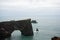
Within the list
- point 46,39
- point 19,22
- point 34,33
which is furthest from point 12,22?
point 46,39

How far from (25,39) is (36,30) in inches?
63.4

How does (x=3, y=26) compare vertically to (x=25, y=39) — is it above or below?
above

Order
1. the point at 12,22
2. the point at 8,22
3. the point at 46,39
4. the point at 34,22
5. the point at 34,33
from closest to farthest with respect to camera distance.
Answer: the point at 46,39, the point at 8,22, the point at 12,22, the point at 34,33, the point at 34,22

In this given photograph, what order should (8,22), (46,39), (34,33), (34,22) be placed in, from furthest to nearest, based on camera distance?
(34,22)
(34,33)
(8,22)
(46,39)

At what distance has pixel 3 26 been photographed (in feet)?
Answer: 33.6

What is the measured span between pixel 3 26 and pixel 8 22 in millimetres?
1078

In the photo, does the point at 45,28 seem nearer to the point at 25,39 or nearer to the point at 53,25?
the point at 53,25

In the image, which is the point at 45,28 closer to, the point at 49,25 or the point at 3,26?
the point at 49,25

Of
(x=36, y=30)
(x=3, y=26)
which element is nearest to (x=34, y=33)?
(x=36, y=30)

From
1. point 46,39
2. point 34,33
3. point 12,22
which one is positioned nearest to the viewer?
point 46,39

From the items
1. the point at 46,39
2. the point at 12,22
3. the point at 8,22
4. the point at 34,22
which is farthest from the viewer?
the point at 34,22

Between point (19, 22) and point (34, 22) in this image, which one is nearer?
point (19, 22)

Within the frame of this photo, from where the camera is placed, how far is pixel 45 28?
1323 cm

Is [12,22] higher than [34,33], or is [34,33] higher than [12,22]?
[12,22]
